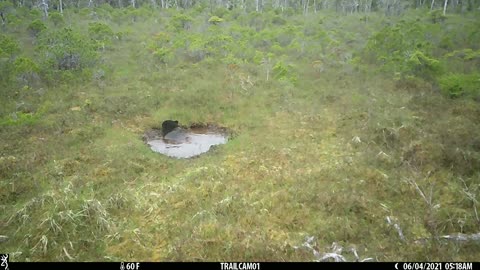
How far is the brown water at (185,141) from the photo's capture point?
564 inches

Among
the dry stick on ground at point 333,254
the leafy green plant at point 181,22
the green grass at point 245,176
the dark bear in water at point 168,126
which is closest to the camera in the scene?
the dry stick on ground at point 333,254

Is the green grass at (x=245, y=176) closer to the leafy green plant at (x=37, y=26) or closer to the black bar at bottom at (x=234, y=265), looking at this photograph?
the black bar at bottom at (x=234, y=265)

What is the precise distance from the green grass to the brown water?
569 mm

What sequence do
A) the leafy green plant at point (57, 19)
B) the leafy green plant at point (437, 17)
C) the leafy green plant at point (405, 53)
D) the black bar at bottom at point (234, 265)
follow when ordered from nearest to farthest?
the black bar at bottom at point (234, 265), the leafy green plant at point (405, 53), the leafy green plant at point (57, 19), the leafy green plant at point (437, 17)

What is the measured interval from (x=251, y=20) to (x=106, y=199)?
28189 millimetres

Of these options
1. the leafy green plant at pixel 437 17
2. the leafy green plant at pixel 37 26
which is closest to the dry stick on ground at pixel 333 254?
the leafy green plant at pixel 37 26

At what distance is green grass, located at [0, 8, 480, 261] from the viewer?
29.6 ft

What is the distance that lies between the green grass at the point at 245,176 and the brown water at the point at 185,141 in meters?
0.57

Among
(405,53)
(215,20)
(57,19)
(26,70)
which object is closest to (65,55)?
(26,70)

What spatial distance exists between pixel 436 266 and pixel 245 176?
5.72 m

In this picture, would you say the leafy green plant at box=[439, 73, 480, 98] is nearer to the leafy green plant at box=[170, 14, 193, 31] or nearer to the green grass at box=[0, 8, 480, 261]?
the green grass at box=[0, 8, 480, 261]

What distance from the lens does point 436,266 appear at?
315 inches

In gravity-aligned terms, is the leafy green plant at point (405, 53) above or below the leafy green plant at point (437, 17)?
below

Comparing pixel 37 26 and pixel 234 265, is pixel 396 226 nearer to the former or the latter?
pixel 234 265
